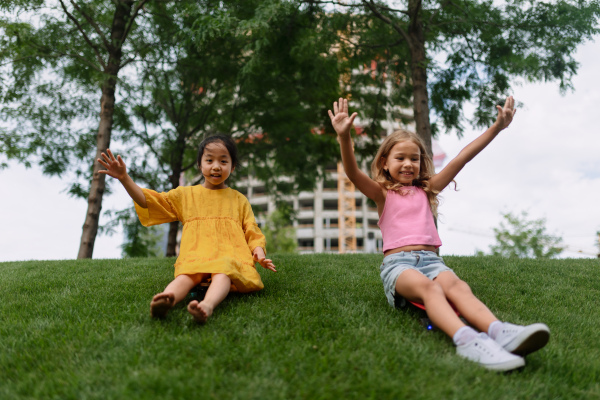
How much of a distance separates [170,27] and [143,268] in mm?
6897

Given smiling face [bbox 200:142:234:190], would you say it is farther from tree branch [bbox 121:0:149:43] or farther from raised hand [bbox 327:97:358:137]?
tree branch [bbox 121:0:149:43]

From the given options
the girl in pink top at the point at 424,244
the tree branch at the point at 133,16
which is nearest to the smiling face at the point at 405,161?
the girl in pink top at the point at 424,244

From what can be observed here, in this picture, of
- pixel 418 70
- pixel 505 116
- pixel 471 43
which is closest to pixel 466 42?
pixel 471 43

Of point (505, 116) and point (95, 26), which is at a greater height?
point (95, 26)

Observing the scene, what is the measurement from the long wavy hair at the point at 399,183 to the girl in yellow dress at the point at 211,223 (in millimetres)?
1185

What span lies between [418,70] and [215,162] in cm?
550

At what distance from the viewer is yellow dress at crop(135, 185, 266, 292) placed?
11.1ft

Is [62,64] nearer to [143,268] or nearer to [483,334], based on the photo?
[143,268]

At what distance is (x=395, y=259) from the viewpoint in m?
3.25

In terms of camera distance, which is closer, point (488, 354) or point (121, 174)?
point (488, 354)

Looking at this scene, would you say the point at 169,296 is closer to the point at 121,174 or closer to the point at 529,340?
the point at 121,174

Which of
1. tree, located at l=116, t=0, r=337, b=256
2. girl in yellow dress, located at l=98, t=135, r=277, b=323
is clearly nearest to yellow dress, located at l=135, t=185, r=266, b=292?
girl in yellow dress, located at l=98, t=135, r=277, b=323

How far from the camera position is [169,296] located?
2.79 meters

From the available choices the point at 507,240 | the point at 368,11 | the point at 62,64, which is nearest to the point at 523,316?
the point at 368,11
